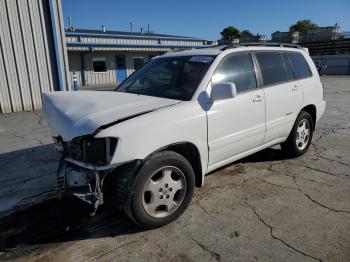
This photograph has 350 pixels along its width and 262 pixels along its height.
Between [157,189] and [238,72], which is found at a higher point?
[238,72]

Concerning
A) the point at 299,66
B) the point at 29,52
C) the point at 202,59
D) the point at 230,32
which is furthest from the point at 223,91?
the point at 230,32

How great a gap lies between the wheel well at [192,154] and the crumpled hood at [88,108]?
0.48m

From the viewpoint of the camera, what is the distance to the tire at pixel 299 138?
4.80 meters

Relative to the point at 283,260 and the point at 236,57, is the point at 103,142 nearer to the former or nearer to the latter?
the point at 283,260

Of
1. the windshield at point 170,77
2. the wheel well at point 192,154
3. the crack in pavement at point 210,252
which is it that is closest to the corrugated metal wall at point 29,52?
the windshield at point 170,77

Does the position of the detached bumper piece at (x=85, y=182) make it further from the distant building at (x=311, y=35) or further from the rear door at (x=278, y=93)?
the distant building at (x=311, y=35)

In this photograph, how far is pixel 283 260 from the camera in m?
2.54

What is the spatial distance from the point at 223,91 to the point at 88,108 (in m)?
1.44

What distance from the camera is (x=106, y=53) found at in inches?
984

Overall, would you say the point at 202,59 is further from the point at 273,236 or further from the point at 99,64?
the point at 99,64

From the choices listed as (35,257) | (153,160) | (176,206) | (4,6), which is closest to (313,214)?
(176,206)

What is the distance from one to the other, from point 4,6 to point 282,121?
31.5 feet

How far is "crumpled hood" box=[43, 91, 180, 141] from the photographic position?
2.64 meters

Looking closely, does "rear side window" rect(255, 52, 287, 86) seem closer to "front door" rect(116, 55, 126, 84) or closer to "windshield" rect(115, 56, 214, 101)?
"windshield" rect(115, 56, 214, 101)
